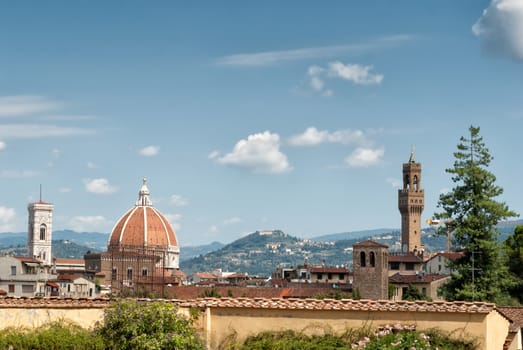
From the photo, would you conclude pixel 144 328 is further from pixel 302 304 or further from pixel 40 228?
pixel 40 228

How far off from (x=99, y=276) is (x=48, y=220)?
199ft

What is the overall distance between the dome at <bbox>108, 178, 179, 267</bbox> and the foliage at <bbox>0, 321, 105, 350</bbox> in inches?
4807

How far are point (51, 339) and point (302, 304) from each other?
464cm

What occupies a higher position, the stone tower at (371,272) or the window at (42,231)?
the window at (42,231)

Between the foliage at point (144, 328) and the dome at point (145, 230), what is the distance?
123 meters

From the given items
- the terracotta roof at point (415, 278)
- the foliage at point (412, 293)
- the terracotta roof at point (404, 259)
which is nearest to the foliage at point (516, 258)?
the foliage at point (412, 293)

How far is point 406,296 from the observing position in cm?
8656

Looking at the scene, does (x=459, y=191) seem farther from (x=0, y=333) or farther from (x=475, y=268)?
(x=0, y=333)

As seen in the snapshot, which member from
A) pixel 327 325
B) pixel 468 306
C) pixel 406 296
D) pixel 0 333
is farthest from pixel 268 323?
pixel 406 296

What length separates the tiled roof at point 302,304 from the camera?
17.3m

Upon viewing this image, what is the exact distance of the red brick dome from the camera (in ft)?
467

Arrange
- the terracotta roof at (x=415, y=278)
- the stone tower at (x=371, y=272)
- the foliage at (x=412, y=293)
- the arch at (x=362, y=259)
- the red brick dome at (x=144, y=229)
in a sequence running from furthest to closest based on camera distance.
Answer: the red brick dome at (x=144, y=229) < the terracotta roof at (x=415, y=278) < the arch at (x=362, y=259) < the stone tower at (x=371, y=272) < the foliage at (x=412, y=293)

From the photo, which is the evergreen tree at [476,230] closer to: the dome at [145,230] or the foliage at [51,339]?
the foliage at [51,339]

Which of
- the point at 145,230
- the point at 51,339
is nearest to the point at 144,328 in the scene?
the point at 51,339
